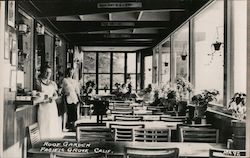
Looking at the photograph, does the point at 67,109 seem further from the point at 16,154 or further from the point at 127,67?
the point at 16,154

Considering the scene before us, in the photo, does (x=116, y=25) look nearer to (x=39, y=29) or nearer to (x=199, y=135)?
(x=39, y=29)

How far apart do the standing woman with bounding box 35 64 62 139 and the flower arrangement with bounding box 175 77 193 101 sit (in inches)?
77.3

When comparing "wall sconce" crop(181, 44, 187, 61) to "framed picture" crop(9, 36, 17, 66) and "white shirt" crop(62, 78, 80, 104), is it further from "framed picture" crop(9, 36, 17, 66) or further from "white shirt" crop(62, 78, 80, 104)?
"framed picture" crop(9, 36, 17, 66)

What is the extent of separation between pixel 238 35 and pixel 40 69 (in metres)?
2.74

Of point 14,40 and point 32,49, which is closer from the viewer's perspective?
point 14,40

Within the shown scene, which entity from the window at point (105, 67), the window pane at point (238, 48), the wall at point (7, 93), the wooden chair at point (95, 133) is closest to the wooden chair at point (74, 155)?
the wall at point (7, 93)

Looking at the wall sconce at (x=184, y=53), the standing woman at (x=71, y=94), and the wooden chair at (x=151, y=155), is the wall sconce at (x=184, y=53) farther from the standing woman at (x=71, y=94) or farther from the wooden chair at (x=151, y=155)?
the wooden chair at (x=151, y=155)

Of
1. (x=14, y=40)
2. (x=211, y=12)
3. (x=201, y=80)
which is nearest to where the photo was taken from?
(x=14, y=40)

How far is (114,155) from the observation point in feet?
9.59

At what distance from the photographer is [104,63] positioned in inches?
157

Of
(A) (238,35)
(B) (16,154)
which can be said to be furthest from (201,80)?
(B) (16,154)

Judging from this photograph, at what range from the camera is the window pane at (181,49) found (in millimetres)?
7082

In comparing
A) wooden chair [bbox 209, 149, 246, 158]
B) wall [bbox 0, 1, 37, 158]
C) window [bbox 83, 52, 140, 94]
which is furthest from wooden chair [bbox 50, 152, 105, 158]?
window [bbox 83, 52, 140, 94]

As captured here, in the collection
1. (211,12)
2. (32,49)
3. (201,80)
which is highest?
(211,12)
